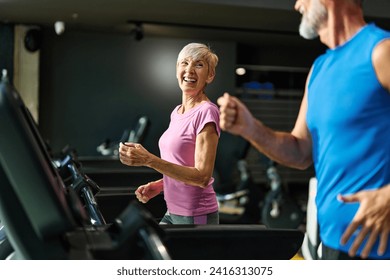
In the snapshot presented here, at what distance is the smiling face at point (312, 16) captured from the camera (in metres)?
1.22

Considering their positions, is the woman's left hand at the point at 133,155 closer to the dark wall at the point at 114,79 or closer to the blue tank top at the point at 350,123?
the dark wall at the point at 114,79

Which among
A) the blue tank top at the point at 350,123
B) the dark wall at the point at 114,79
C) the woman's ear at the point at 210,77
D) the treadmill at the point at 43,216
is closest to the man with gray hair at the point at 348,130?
the blue tank top at the point at 350,123

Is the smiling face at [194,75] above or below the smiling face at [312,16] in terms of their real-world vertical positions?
below

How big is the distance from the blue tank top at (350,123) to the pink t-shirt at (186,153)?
47 centimetres

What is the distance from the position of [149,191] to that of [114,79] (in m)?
0.83

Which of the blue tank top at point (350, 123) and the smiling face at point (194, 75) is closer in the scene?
the blue tank top at point (350, 123)

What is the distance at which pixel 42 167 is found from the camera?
113cm

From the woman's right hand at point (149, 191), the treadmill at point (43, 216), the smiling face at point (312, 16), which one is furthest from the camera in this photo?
the woman's right hand at point (149, 191)

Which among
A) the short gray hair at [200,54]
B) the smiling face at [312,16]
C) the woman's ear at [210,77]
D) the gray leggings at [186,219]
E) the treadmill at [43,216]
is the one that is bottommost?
Answer: the gray leggings at [186,219]

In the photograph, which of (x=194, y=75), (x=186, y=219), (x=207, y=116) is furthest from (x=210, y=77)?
(x=186, y=219)

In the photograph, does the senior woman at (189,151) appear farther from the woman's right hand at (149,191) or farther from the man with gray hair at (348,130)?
the man with gray hair at (348,130)

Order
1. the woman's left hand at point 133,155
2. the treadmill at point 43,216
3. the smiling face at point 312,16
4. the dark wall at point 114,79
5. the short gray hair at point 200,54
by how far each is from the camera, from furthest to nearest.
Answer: the dark wall at point 114,79, the short gray hair at point 200,54, the woman's left hand at point 133,155, the smiling face at point 312,16, the treadmill at point 43,216

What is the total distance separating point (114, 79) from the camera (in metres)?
2.55

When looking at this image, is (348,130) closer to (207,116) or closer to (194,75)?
(207,116)
